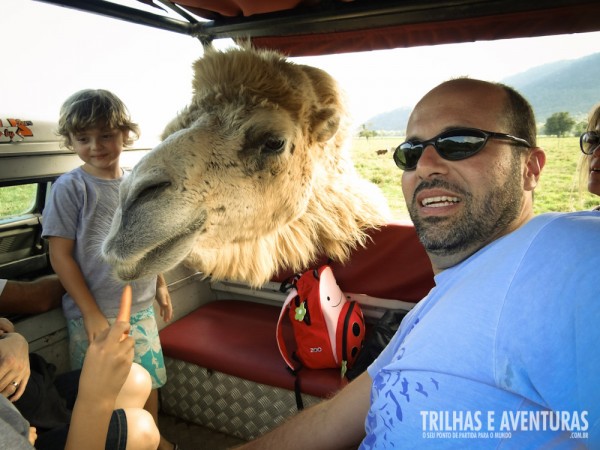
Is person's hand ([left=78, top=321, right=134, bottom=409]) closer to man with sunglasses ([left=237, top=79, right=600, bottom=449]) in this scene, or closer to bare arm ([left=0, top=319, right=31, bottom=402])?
bare arm ([left=0, top=319, right=31, bottom=402])

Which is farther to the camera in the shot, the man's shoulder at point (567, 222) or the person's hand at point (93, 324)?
the person's hand at point (93, 324)

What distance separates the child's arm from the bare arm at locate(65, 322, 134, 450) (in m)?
0.85

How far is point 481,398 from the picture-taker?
0.81 m

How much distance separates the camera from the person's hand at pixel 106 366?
114 centimetres

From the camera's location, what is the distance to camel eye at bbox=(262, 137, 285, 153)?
1.89 meters

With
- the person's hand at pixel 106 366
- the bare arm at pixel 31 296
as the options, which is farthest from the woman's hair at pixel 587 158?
the bare arm at pixel 31 296

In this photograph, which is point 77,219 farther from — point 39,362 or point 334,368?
point 334,368

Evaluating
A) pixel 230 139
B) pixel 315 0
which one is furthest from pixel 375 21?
pixel 230 139

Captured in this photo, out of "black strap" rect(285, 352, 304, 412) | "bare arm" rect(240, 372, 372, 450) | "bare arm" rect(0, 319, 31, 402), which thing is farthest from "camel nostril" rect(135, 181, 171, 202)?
"black strap" rect(285, 352, 304, 412)

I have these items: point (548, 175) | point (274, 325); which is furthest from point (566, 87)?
point (274, 325)

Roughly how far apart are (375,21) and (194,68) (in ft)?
3.69

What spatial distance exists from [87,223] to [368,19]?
1.70 meters

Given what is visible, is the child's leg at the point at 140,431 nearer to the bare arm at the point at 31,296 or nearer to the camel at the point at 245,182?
the camel at the point at 245,182

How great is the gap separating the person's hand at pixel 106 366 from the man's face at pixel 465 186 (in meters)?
1.03
